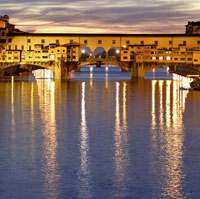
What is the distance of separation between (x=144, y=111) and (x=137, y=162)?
892 centimetres

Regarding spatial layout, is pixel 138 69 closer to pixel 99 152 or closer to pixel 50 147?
pixel 50 147

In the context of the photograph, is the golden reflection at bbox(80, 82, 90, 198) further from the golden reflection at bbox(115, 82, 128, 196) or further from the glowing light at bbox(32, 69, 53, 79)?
the glowing light at bbox(32, 69, 53, 79)

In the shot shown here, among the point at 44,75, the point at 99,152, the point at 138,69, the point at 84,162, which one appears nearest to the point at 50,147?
the point at 99,152

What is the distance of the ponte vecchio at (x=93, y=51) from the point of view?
4672cm

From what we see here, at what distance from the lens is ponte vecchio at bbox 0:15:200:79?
1839 inches

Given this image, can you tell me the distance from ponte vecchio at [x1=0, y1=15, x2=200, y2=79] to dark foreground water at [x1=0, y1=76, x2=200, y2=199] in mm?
26045

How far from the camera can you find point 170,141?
1288 centimetres

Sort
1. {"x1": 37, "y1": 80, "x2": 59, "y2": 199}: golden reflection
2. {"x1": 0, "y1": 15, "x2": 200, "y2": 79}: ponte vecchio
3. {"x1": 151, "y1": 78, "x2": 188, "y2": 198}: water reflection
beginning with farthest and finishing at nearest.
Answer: {"x1": 0, "y1": 15, "x2": 200, "y2": 79}: ponte vecchio
{"x1": 151, "y1": 78, "x2": 188, "y2": 198}: water reflection
{"x1": 37, "y1": 80, "x2": 59, "y2": 199}: golden reflection

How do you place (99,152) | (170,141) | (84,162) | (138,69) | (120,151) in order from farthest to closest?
1. (138,69)
2. (170,141)
3. (120,151)
4. (99,152)
5. (84,162)

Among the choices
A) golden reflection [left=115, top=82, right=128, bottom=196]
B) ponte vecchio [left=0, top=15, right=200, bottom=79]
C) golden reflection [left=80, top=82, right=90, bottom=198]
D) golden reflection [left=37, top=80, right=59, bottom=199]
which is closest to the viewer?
golden reflection [left=80, top=82, right=90, bottom=198]

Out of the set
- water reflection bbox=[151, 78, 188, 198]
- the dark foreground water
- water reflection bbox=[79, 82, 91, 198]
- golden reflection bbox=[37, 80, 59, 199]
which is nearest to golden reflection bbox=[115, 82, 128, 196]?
the dark foreground water

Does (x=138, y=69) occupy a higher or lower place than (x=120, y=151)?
higher

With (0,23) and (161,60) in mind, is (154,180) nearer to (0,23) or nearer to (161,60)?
(161,60)

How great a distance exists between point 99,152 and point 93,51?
3909cm
